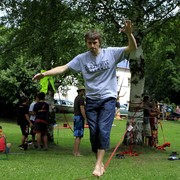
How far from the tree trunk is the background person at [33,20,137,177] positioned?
777cm

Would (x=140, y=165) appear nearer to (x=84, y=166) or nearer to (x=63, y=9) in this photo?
(x=84, y=166)

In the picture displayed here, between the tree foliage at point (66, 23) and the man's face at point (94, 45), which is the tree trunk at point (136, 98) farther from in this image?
the man's face at point (94, 45)

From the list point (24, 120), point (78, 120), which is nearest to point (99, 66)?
point (78, 120)

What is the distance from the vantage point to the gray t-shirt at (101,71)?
5926 millimetres

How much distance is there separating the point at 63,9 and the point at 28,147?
4.97 meters

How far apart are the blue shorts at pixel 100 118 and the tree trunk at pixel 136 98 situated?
305 inches

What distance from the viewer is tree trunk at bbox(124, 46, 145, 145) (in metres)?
13.8

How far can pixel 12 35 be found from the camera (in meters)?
15.2

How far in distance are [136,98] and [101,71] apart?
8.11 meters

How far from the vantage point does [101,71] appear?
233 inches

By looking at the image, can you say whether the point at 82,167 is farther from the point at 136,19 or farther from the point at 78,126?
the point at 136,19

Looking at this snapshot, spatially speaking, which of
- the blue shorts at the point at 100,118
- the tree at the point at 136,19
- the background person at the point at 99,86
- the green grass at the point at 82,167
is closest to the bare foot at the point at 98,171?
the background person at the point at 99,86

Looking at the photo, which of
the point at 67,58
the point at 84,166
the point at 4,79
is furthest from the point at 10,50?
the point at 4,79

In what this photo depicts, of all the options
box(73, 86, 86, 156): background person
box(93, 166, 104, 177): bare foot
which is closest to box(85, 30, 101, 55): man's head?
box(93, 166, 104, 177): bare foot
